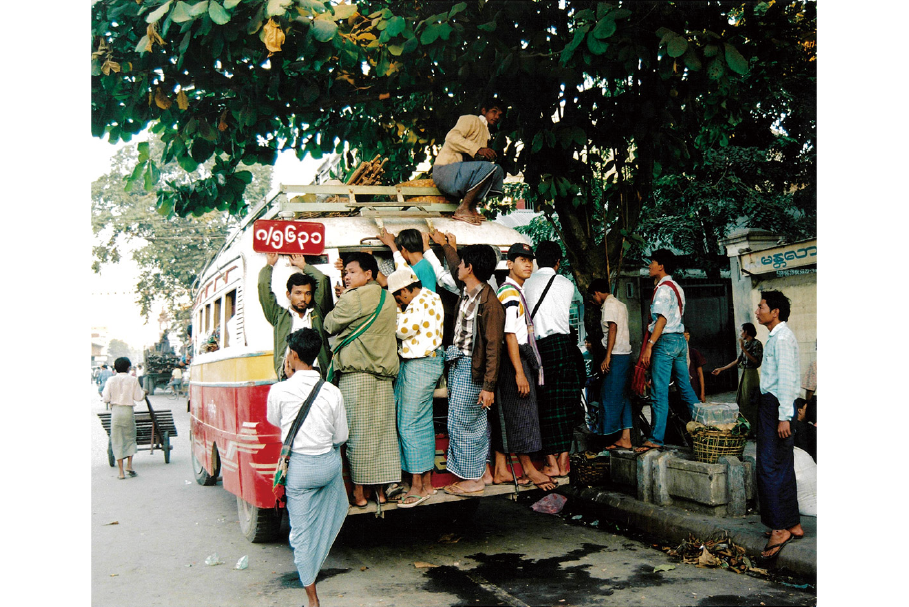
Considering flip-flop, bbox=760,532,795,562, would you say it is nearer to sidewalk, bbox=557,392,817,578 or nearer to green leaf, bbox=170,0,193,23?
sidewalk, bbox=557,392,817,578

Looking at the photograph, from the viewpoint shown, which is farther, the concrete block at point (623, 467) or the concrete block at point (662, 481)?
the concrete block at point (623, 467)

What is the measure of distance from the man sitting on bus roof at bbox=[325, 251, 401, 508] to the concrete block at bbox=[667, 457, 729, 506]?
2.48 meters

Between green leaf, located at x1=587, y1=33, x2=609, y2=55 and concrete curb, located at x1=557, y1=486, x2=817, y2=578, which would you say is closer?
concrete curb, located at x1=557, y1=486, x2=817, y2=578

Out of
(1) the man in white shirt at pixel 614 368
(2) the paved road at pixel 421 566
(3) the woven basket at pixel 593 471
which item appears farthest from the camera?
(3) the woven basket at pixel 593 471

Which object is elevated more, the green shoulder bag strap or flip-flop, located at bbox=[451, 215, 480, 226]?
flip-flop, located at bbox=[451, 215, 480, 226]

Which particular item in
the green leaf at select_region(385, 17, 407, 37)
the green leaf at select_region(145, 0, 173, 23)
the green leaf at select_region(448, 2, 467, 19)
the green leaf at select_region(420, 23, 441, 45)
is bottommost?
the green leaf at select_region(145, 0, 173, 23)

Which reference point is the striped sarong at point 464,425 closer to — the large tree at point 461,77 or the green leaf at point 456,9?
the large tree at point 461,77

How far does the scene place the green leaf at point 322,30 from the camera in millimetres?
5293

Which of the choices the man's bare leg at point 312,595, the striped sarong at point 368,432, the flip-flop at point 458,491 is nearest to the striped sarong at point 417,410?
the striped sarong at point 368,432


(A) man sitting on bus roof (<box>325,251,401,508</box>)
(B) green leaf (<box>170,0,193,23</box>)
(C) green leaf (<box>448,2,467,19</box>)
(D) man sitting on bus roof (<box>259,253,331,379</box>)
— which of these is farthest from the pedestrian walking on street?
(C) green leaf (<box>448,2,467,19</box>)

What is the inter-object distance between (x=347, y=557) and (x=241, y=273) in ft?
7.69

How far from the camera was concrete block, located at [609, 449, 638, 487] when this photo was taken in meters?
6.28

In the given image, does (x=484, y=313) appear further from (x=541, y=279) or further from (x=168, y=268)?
(x=168, y=268)

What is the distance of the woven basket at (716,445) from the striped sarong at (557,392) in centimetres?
117
